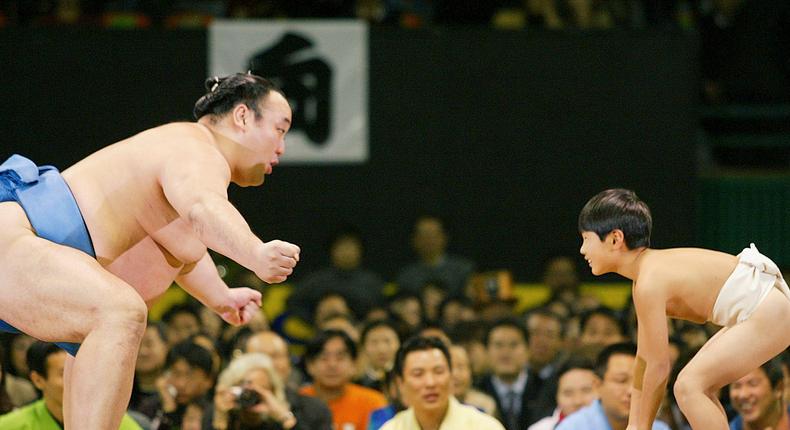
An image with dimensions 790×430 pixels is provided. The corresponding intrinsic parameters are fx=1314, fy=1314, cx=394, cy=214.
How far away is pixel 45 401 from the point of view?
4.79m

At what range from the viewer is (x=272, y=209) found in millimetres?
9078

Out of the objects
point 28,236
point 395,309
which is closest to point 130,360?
point 28,236

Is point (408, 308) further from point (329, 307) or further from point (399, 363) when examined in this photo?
point (399, 363)

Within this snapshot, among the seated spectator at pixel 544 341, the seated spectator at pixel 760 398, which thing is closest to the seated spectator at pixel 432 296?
the seated spectator at pixel 544 341

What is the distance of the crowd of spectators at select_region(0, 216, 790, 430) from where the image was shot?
4938 mm

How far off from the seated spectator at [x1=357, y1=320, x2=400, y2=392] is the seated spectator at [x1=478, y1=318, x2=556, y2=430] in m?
0.52

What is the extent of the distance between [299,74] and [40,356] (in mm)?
4128

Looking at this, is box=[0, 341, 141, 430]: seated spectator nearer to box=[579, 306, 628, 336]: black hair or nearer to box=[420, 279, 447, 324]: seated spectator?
box=[579, 306, 628, 336]: black hair

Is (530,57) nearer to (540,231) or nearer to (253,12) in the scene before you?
(540,231)

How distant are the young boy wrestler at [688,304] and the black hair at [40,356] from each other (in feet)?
7.65

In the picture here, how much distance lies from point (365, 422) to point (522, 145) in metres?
3.46

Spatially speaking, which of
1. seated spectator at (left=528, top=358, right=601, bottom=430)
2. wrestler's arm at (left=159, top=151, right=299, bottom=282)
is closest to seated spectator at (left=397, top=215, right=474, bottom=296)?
seated spectator at (left=528, top=358, right=601, bottom=430)

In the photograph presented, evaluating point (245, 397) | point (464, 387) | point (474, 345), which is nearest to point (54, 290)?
point (245, 397)

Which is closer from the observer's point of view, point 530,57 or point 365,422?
point 365,422
